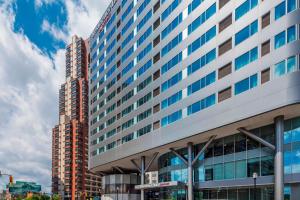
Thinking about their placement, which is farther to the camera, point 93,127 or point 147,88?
point 93,127

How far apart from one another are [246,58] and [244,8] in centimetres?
533

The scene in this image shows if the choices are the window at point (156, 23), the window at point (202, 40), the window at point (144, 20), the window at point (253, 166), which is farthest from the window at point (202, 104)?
the window at point (144, 20)

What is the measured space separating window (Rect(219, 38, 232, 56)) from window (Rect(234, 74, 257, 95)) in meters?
4.57

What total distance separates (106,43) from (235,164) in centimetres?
5284

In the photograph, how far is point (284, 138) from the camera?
39375mm

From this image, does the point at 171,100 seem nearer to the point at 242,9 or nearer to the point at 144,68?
the point at 144,68

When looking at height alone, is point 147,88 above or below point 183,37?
below

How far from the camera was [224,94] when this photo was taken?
149 feet

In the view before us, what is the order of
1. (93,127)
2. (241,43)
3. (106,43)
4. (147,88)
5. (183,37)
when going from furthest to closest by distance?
(93,127) < (106,43) < (147,88) < (183,37) < (241,43)

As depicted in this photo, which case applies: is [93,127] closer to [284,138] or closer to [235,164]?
[235,164]

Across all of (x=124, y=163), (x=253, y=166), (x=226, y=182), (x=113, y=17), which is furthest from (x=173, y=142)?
(x=113, y=17)

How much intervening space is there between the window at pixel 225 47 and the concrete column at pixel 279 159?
388 inches

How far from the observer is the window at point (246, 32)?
41750mm

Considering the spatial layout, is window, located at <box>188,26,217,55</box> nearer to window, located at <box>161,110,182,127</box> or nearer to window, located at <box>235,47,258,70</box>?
window, located at <box>235,47,258,70</box>
